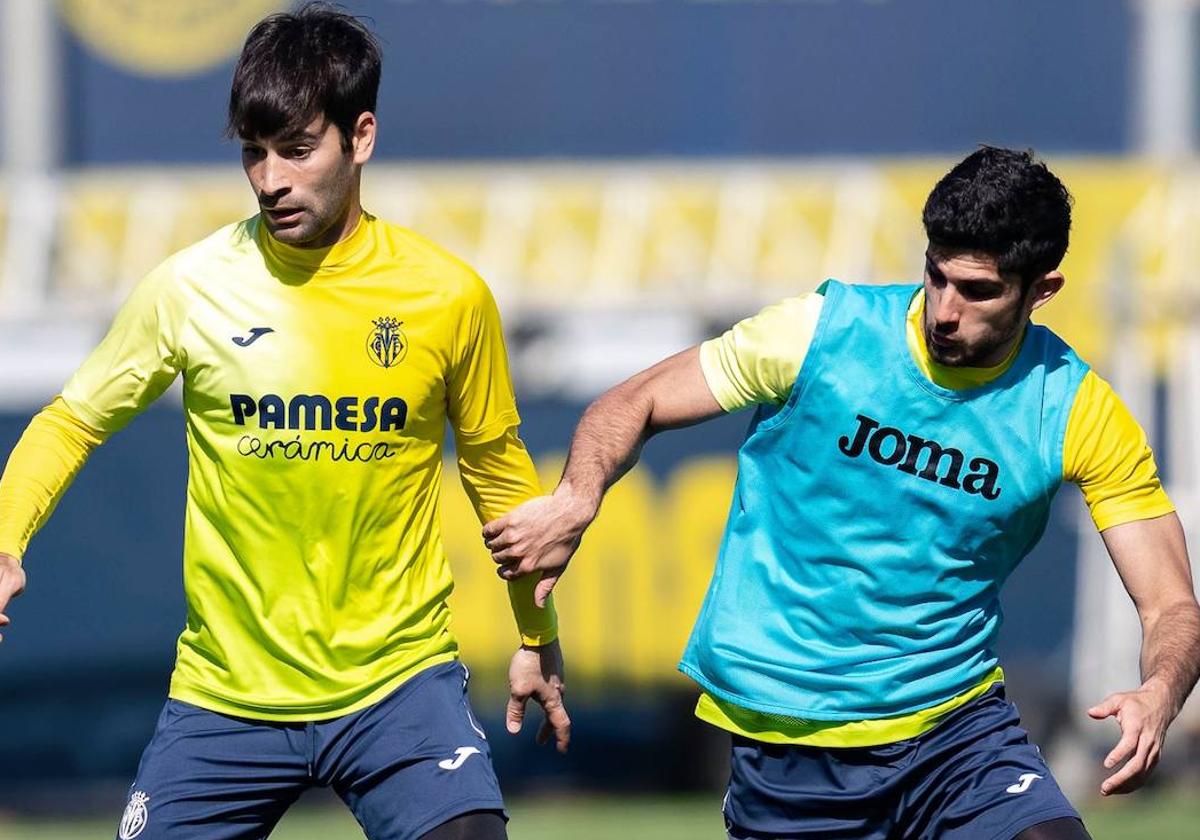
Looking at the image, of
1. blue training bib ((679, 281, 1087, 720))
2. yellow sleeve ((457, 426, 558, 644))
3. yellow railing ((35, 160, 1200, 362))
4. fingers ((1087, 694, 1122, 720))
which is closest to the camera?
fingers ((1087, 694, 1122, 720))

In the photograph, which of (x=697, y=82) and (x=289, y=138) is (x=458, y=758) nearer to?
(x=289, y=138)

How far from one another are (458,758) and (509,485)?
624mm

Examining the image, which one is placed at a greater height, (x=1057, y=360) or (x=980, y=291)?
(x=980, y=291)

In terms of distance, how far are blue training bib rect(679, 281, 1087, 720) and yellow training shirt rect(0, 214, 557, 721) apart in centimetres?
70

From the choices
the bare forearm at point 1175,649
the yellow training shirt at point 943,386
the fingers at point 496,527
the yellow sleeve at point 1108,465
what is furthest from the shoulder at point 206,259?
the bare forearm at point 1175,649

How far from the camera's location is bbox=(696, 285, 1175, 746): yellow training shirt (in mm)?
4344

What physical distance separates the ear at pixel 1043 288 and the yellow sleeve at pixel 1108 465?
0.69ft

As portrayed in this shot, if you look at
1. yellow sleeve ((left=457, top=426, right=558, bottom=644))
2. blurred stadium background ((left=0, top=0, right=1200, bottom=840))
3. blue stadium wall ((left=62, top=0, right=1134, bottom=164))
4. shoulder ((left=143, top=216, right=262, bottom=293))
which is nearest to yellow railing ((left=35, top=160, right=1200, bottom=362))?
blurred stadium background ((left=0, top=0, right=1200, bottom=840))

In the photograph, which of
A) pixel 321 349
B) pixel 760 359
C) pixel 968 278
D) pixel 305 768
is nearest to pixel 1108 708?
pixel 968 278

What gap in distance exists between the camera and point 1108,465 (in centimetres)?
434

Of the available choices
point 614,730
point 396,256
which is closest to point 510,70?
point 614,730

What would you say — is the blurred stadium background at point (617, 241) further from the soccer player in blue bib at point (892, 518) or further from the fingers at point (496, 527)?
the fingers at point (496, 527)

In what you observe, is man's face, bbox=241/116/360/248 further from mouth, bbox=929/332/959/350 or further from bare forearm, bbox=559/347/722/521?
mouth, bbox=929/332/959/350

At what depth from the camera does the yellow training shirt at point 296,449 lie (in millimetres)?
4328
